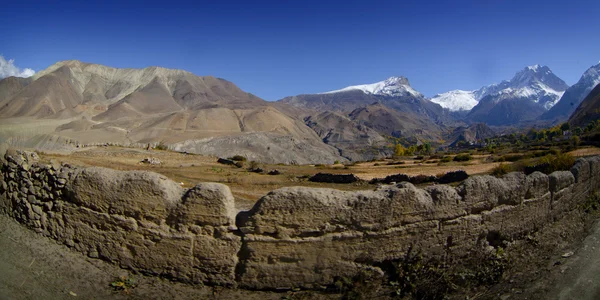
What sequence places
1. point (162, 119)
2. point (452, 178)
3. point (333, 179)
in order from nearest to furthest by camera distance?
point (452, 178)
point (333, 179)
point (162, 119)

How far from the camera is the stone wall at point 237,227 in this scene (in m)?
6.45

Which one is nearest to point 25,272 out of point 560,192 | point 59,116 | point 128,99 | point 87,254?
point 87,254

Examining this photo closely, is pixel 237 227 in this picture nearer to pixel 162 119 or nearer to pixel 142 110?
pixel 162 119

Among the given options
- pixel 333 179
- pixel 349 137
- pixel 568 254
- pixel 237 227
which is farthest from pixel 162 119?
pixel 568 254

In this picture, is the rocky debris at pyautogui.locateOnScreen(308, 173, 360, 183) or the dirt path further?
the rocky debris at pyautogui.locateOnScreen(308, 173, 360, 183)

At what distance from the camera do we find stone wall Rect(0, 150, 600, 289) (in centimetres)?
645

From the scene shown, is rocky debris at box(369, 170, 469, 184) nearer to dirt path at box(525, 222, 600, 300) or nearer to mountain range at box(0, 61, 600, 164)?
dirt path at box(525, 222, 600, 300)

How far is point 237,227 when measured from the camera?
6.53 m


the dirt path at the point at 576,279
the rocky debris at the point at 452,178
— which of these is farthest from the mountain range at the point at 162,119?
the dirt path at the point at 576,279

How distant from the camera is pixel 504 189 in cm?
802

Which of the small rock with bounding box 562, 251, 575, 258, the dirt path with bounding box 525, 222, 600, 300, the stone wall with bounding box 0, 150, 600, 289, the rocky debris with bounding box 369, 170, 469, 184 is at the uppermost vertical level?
the stone wall with bounding box 0, 150, 600, 289

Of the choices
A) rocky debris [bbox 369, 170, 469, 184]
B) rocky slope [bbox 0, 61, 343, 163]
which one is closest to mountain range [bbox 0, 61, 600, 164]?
rocky slope [bbox 0, 61, 343, 163]

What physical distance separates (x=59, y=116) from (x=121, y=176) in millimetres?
127630

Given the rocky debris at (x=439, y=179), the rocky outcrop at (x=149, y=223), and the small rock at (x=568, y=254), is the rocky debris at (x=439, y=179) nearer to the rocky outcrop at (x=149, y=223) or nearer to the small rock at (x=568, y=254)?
the small rock at (x=568, y=254)
